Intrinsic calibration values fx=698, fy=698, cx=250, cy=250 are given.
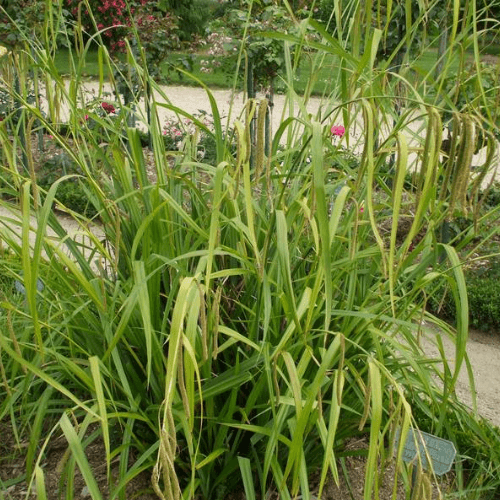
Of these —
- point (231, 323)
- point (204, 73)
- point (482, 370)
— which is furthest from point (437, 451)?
point (204, 73)

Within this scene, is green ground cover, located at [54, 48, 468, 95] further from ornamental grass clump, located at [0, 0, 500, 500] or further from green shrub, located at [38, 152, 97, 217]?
green shrub, located at [38, 152, 97, 217]

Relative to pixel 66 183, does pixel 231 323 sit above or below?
above

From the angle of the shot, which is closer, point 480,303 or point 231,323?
point 231,323

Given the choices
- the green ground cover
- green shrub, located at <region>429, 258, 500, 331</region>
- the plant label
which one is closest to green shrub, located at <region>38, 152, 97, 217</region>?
the green ground cover

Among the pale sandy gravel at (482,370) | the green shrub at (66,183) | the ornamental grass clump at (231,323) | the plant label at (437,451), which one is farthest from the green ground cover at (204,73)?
the pale sandy gravel at (482,370)

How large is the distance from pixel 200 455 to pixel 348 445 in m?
0.47

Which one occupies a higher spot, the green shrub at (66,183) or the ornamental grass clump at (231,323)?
the ornamental grass clump at (231,323)

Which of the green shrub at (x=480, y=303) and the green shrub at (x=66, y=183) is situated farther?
the green shrub at (x=66, y=183)

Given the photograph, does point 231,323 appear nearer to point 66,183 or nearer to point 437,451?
point 437,451

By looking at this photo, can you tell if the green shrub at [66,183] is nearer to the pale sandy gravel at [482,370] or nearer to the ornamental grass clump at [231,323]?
the pale sandy gravel at [482,370]

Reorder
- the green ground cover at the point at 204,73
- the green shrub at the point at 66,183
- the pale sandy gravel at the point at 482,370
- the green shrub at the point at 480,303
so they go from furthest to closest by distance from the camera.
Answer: the green ground cover at the point at 204,73 < the green shrub at the point at 66,183 < the green shrub at the point at 480,303 < the pale sandy gravel at the point at 482,370

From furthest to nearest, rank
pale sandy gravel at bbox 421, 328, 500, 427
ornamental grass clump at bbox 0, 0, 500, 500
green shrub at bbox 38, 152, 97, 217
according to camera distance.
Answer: green shrub at bbox 38, 152, 97, 217 → pale sandy gravel at bbox 421, 328, 500, 427 → ornamental grass clump at bbox 0, 0, 500, 500

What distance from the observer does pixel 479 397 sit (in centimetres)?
267

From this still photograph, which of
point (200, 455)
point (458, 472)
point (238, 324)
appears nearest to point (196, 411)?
point (200, 455)
